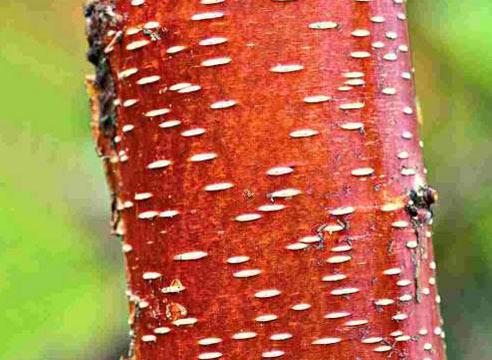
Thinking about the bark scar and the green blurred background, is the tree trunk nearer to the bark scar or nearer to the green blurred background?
the bark scar

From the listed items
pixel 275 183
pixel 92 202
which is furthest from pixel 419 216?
pixel 92 202

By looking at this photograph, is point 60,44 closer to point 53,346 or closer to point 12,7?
point 12,7

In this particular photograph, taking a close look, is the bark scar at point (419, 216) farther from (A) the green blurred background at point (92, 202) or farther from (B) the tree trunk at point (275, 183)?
(A) the green blurred background at point (92, 202)

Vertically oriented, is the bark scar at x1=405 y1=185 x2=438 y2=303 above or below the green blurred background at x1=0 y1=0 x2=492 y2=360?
above

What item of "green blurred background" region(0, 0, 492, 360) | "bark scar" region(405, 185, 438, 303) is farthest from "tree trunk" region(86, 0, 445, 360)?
"green blurred background" region(0, 0, 492, 360)

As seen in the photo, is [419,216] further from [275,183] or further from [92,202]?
[92,202]

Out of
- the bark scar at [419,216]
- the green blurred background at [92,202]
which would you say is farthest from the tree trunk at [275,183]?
the green blurred background at [92,202]
